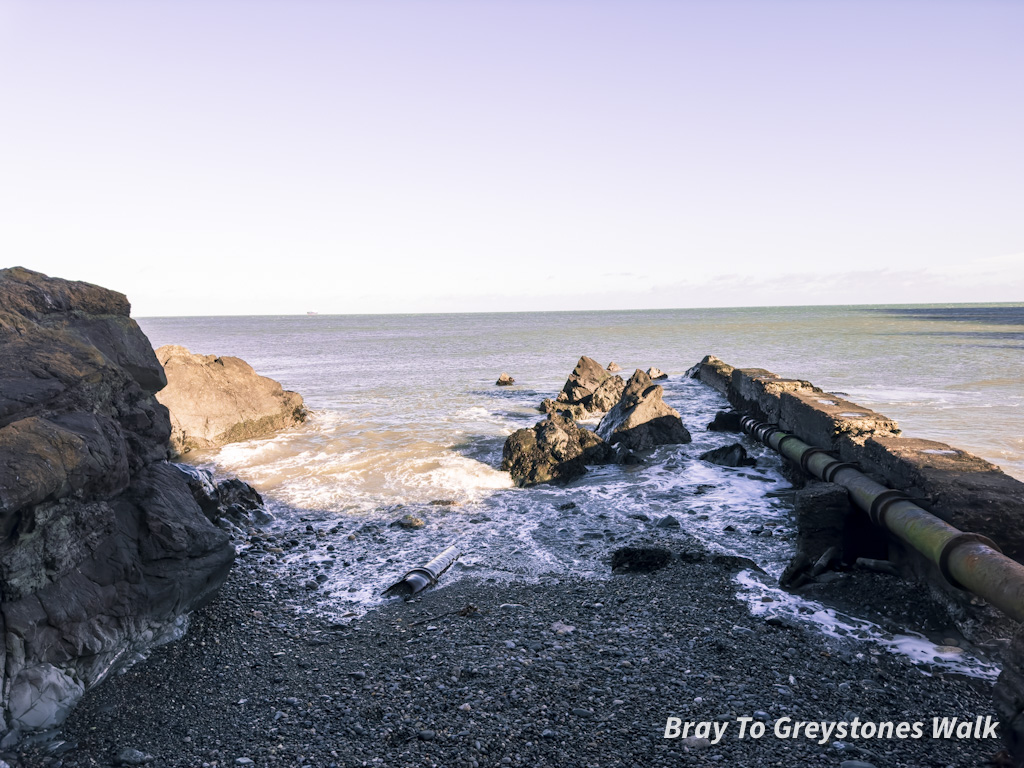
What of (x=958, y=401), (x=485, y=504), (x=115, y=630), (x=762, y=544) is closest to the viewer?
(x=115, y=630)

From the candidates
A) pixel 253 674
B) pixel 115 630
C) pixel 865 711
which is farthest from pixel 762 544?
pixel 115 630

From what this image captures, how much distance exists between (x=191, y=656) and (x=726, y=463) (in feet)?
31.2

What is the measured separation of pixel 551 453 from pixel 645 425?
2916 mm

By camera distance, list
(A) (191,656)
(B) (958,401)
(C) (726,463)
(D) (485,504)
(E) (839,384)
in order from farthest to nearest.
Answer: (E) (839,384), (B) (958,401), (C) (726,463), (D) (485,504), (A) (191,656)

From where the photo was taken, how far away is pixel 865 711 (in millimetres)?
4234

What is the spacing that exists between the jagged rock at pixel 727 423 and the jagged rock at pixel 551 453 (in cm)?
464

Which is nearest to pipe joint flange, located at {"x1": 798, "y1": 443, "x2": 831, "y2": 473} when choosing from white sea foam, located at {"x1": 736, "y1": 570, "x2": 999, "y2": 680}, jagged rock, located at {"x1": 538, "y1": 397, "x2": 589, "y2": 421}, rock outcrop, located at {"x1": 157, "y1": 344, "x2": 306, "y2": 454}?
white sea foam, located at {"x1": 736, "y1": 570, "x2": 999, "y2": 680}

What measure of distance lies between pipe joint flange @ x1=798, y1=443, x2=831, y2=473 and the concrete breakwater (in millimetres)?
86

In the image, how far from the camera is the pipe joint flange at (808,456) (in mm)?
9333

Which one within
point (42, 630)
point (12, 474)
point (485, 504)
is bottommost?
point (485, 504)

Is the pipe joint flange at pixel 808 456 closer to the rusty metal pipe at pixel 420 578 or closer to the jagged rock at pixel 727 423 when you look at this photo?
the rusty metal pipe at pixel 420 578

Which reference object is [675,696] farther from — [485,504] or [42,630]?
[485,504]

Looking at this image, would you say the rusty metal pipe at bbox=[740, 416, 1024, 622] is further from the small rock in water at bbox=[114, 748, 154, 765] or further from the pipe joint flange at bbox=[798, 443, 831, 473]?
the small rock in water at bbox=[114, 748, 154, 765]

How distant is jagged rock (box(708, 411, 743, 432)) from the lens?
15445mm
